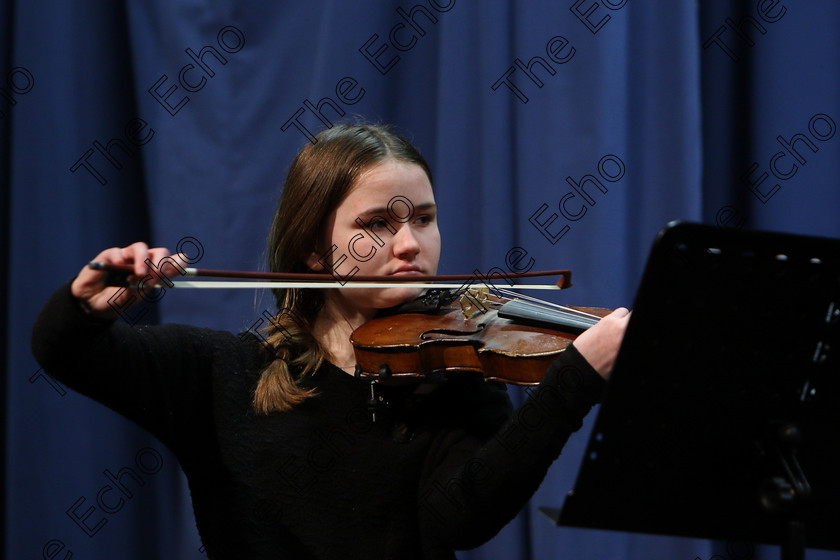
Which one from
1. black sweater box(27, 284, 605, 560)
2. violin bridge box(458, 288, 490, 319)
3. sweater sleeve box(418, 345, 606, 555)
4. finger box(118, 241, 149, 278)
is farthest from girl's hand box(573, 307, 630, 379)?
finger box(118, 241, 149, 278)

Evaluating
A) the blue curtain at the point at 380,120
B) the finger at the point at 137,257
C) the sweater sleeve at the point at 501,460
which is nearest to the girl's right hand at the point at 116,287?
the finger at the point at 137,257

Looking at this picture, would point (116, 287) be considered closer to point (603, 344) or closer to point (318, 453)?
point (318, 453)

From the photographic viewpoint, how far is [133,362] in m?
0.94

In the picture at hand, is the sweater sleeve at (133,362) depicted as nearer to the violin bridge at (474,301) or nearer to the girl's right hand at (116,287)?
the girl's right hand at (116,287)

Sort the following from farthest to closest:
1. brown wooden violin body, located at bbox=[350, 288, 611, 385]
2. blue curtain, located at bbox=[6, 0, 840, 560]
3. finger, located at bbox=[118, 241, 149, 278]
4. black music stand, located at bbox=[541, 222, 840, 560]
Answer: blue curtain, located at bbox=[6, 0, 840, 560] < brown wooden violin body, located at bbox=[350, 288, 611, 385] < finger, located at bbox=[118, 241, 149, 278] < black music stand, located at bbox=[541, 222, 840, 560]

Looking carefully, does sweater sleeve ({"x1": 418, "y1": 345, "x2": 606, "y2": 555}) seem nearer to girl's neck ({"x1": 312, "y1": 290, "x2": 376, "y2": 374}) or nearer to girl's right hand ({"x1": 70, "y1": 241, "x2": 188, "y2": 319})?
girl's neck ({"x1": 312, "y1": 290, "x2": 376, "y2": 374})

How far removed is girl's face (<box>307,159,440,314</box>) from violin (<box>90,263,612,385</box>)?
0.03 m

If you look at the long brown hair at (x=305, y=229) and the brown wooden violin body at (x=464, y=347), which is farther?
the long brown hair at (x=305, y=229)

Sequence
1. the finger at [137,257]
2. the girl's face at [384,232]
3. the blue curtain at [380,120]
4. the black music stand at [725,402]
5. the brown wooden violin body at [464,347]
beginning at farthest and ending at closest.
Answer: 1. the blue curtain at [380,120]
2. the girl's face at [384,232]
3. the brown wooden violin body at [464,347]
4. the finger at [137,257]
5. the black music stand at [725,402]

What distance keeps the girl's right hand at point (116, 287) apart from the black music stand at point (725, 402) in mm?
460

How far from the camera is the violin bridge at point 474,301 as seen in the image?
1.10 meters

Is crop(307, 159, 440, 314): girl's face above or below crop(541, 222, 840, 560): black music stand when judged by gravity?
above

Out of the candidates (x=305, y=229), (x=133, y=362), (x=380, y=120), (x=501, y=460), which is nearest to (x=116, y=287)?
(x=133, y=362)

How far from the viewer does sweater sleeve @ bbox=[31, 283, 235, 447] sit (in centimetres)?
84
